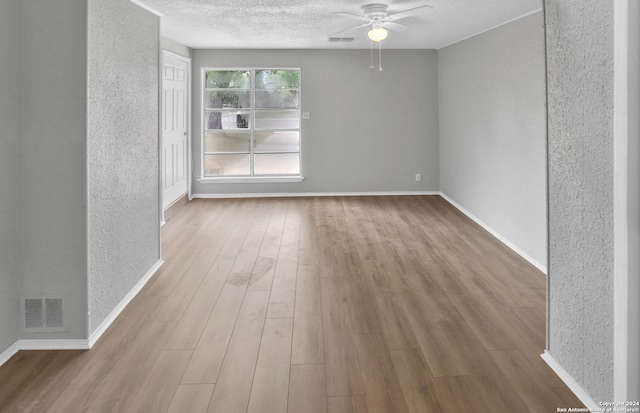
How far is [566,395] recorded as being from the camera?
214cm

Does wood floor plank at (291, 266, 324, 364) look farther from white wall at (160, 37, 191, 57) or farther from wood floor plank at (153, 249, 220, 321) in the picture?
white wall at (160, 37, 191, 57)

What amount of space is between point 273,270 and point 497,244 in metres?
2.33

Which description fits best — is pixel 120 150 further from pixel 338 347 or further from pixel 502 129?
pixel 502 129

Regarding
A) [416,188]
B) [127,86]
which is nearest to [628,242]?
[127,86]

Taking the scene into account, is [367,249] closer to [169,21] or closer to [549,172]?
[549,172]

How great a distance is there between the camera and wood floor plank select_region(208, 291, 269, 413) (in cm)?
210

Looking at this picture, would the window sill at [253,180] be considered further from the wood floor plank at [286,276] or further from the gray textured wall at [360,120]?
the wood floor plank at [286,276]

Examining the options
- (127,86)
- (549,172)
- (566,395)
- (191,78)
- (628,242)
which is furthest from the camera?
(191,78)

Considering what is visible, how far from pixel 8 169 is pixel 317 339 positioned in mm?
1889

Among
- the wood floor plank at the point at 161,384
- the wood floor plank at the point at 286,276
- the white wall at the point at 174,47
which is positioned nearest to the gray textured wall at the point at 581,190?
the wood floor plank at the point at 286,276

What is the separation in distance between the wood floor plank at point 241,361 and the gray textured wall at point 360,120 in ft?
14.3

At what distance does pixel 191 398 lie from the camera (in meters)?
2.14

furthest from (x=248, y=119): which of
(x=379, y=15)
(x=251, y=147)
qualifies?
(x=379, y=15)

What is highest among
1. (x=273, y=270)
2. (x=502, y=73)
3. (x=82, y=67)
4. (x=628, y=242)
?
(x=502, y=73)
